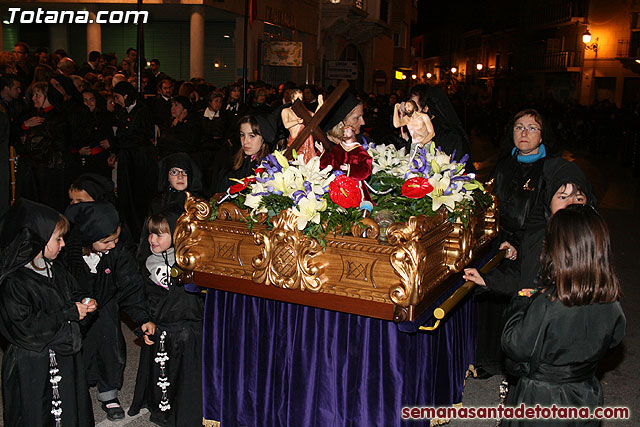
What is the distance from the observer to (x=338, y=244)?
299 centimetres

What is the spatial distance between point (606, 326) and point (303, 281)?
135 cm

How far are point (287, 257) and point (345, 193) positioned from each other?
1.39 feet

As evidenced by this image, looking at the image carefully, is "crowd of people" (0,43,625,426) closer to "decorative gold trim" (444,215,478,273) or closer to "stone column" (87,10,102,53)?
"decorative gold trim" (444,215,478,273)

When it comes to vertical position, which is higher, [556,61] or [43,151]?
[556,61]

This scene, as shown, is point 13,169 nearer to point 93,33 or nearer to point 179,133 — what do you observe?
point 179,133

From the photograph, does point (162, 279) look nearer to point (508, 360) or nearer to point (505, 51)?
point (508, 360)

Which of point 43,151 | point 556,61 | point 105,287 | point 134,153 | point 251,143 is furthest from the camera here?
point 556,61

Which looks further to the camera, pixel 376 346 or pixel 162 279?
pixel 162 279

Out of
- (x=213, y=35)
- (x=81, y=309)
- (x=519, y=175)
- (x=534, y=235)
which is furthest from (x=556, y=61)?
(x=81, y=309)

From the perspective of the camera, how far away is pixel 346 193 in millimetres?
3020

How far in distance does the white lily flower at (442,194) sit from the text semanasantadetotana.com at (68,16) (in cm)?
1631

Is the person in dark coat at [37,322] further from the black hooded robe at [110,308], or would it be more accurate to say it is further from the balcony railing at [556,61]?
the balcony railing at [556,61]

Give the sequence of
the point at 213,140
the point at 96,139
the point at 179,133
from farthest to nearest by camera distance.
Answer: the point at 213,140
the point at 179,133
the point at 96,139

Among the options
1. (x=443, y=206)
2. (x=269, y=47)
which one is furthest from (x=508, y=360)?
(x=269, y=47)
